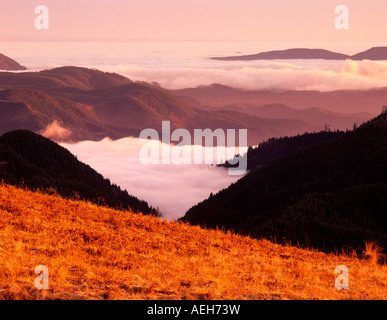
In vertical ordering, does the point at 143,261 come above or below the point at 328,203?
above

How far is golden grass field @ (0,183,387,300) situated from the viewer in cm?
1638

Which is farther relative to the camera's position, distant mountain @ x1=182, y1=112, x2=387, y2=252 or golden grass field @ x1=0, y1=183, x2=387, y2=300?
distant mountain @ x1=182, y1=112, x2=387, y2=252

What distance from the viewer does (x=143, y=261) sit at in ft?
67.4

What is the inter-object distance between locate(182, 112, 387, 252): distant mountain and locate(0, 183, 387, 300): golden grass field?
40.7 feet

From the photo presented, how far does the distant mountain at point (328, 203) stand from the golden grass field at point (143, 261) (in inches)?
488

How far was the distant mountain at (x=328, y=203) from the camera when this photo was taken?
57281 millimetres

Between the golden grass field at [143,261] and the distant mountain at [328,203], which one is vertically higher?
the golden grass field at [143,261]

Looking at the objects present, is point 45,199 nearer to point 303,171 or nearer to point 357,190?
point 357,190

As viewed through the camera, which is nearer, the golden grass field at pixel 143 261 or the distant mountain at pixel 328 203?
the golden grass field at pixel 143 261

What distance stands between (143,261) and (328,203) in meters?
65.4

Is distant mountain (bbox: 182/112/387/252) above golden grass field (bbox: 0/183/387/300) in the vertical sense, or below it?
below

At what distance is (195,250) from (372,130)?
175m

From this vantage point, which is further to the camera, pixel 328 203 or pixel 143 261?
pixel 328 203
